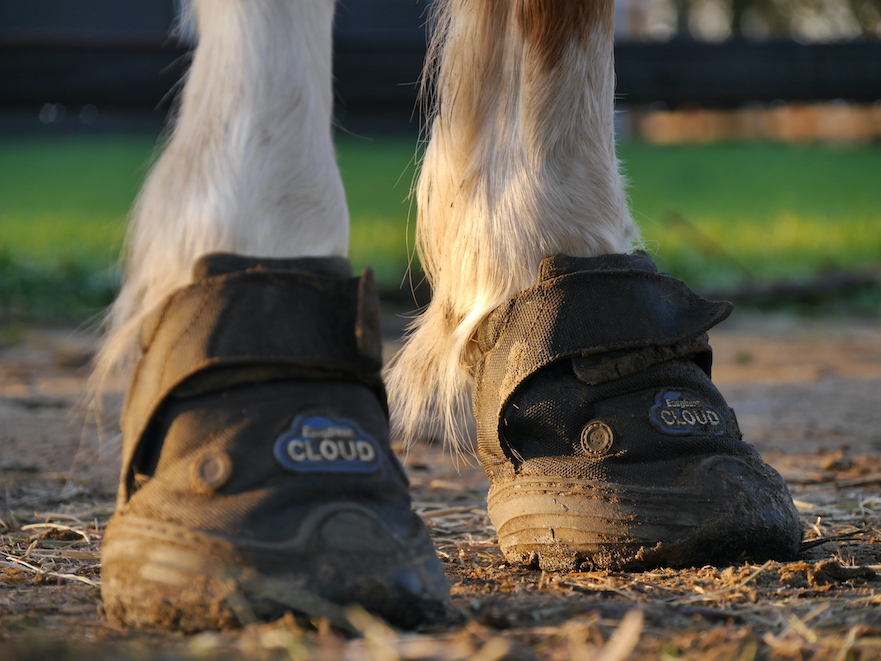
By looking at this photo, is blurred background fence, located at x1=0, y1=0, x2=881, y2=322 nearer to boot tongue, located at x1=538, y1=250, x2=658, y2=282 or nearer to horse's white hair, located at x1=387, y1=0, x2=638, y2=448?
horse's white hair, located at x1=387, y1=0, x2=638, y2=448

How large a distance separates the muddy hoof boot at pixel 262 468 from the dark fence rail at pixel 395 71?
2.48 m

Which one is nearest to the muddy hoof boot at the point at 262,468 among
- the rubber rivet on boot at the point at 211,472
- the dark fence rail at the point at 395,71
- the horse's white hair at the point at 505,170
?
the rubber rivet on boot at the point at 211,472

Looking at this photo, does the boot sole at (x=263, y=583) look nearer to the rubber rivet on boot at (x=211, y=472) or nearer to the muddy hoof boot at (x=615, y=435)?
the rubber rivet on boot at (x=211, y=472)

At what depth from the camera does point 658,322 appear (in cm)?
125

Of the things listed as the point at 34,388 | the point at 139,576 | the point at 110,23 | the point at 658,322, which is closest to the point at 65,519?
the point at 139,576

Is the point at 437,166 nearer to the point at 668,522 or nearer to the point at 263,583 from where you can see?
the point at 668,522

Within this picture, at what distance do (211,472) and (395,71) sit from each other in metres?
3.03

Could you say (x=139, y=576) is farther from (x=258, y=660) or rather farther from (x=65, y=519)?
(x=65, y=519)

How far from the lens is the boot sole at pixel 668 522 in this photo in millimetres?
1149

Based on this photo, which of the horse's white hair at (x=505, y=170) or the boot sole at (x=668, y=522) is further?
the horse's white hair at (x=505, y=170)

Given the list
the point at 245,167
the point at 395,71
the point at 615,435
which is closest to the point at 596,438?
the point at 615,435

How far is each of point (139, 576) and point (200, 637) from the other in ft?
0.34

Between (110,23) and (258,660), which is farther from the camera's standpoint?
(110,23)

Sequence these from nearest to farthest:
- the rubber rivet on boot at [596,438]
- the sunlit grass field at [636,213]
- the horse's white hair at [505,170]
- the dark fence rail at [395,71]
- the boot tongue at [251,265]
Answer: the boot tongue at [251,265]
the rubber rivet on boot at [596,438]
the horse's white hair at [505,170]
the dark fence rail at [395,71]
the sunlit grass field at [636,213]
